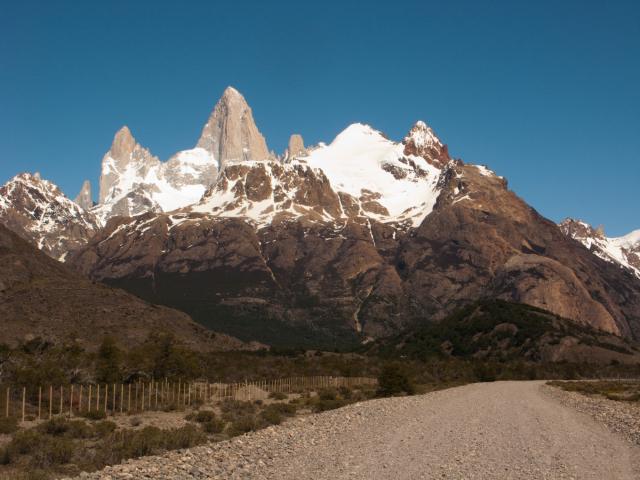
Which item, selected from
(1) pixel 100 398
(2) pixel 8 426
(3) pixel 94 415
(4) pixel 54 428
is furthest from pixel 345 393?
(2) pixel 8 426

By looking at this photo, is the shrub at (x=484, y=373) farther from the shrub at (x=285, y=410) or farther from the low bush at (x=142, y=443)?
the low bush at (x=142, y=443)

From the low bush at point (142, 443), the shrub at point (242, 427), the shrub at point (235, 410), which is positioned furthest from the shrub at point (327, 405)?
the low bush at point (142, 443)

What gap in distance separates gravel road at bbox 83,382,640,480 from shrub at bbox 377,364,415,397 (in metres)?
26.6

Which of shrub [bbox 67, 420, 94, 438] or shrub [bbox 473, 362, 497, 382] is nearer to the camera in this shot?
shrub [bbox 67, 420, 94, 438]

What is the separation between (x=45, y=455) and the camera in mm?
24812

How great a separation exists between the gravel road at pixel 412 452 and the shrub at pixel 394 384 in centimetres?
2660

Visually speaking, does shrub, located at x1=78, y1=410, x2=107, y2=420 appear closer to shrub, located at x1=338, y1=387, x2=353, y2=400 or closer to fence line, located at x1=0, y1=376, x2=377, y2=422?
fence line, located at x1=0, y1=376, x2=377, y2=422

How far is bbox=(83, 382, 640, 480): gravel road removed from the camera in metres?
22.5

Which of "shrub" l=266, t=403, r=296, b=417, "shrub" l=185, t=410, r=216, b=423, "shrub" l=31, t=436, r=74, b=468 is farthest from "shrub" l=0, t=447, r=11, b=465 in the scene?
"shrub" l=266, t=403, r=296, b=417

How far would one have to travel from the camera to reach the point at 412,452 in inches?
1059

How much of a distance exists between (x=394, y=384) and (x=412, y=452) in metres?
42.2

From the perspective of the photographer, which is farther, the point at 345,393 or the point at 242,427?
the point at 345,393

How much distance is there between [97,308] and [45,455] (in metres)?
100.0

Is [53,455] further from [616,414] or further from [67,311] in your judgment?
[67,311]
